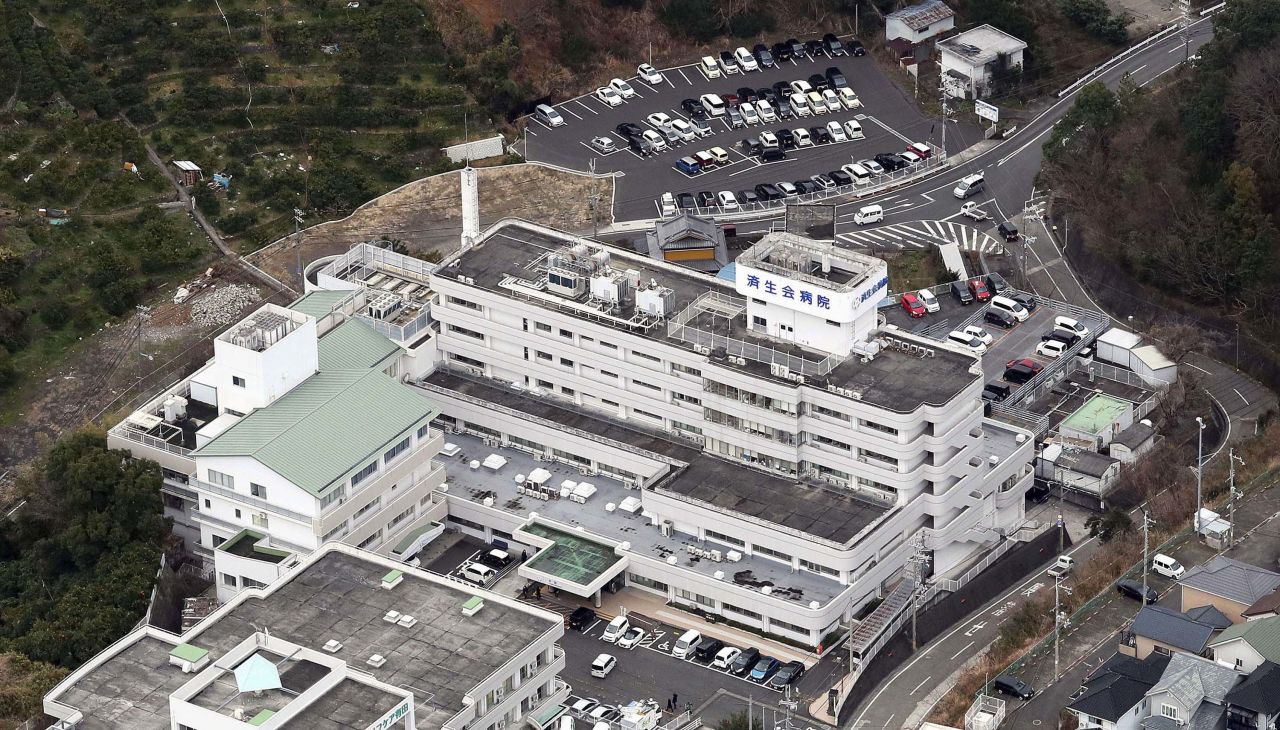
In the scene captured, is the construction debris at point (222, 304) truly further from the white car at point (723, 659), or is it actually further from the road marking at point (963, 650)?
the road marking at point (963, 650)

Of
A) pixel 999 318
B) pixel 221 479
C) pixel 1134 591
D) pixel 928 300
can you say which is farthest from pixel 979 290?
pixel 221 479

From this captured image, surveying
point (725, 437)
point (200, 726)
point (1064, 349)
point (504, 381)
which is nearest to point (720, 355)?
point (725, 437)

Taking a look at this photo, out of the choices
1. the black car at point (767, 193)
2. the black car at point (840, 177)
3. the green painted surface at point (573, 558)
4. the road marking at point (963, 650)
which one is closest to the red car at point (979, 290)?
the black car at point (840, 177)

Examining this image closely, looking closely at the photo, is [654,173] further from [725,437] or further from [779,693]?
[779,693]

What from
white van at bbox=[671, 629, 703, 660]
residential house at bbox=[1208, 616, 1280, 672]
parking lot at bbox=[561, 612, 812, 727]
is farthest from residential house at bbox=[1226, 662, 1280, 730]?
white van at bbox=[671, 629, 703, 660]

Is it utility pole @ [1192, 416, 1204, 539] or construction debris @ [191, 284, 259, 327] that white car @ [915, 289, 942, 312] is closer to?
utility pole @ [1192, 416, 1204, 539]

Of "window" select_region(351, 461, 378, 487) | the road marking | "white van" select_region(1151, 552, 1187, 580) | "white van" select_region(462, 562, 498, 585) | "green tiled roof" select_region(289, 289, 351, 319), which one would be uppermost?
"green tiled roof" select_region(289, 289, 351, 319)
